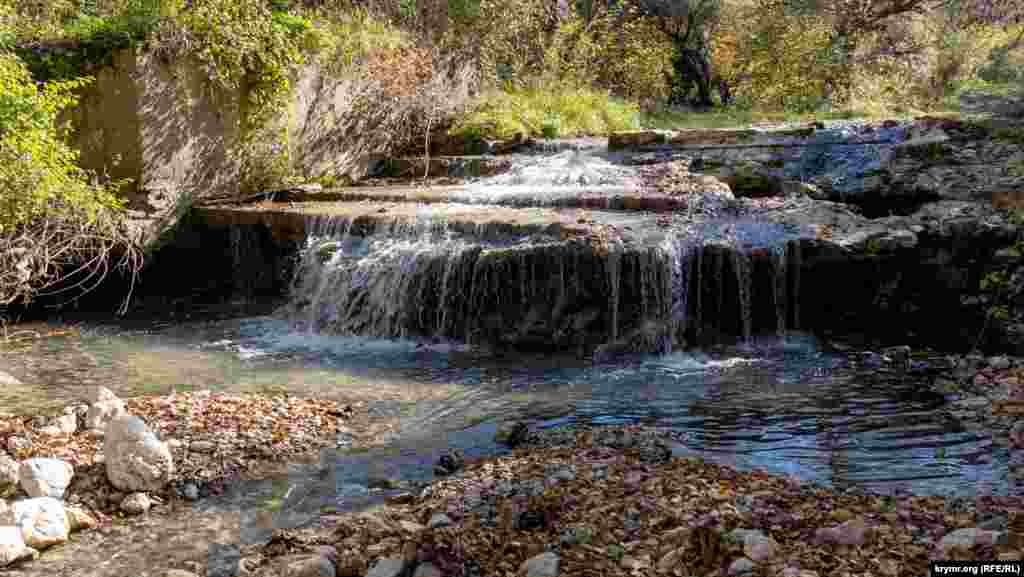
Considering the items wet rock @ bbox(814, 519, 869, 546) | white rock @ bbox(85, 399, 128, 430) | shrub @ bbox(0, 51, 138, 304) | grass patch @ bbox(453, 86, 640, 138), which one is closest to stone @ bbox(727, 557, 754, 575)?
wet rock @ bbox(814, 519, 869, 546)

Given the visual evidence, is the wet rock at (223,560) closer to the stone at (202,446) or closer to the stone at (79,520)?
the stone at (79,520)

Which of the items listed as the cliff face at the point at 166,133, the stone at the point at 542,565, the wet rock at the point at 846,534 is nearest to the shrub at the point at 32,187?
the cliff face at the point at 166,133

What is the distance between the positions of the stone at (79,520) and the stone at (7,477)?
43 centimetres

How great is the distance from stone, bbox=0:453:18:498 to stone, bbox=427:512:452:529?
223 cm

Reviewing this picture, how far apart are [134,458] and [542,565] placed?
7.77ft

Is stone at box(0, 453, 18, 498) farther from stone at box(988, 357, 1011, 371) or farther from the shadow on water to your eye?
stone at box(988, 357, 1011, 371)

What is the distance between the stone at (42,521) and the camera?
376 centimetres

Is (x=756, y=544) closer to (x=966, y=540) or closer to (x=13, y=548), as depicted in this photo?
(x=966, y=540)

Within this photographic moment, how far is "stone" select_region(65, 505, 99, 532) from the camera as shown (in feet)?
12.8

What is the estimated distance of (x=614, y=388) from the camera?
6.05 metres

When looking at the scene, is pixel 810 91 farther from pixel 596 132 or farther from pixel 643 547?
pixel 643 547

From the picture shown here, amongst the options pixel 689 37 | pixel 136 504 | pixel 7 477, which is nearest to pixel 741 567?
pixel 136 504

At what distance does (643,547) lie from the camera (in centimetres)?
326

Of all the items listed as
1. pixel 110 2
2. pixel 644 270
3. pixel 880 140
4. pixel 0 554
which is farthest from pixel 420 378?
pixel 110 2
